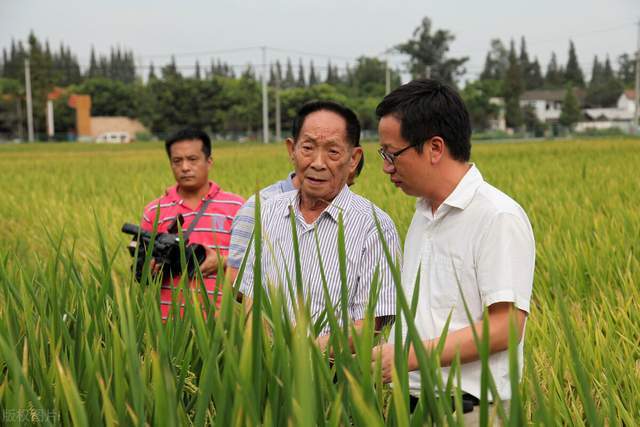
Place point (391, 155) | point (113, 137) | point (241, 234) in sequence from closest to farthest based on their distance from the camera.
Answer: point (391, 155), point (241, 234), point (113, 137)

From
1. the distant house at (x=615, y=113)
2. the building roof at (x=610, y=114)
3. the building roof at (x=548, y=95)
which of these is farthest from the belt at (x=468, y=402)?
the building roof at (x=548, y=95)

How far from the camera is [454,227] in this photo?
4.39 ft

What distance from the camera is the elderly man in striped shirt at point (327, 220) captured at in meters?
1.72

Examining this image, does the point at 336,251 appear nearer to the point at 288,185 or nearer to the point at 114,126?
the point at 288,185

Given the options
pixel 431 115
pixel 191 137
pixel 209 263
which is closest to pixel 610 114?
pixel 191 137

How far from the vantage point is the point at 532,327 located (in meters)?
2.33

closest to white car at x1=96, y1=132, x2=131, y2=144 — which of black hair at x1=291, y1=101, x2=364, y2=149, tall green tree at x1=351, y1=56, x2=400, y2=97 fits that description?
tall green tree at x1=351, y1=56, x2=400, y2=97

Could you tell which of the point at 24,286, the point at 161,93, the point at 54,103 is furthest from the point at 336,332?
the point at 54,103

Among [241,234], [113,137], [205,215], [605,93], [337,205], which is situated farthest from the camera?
[605,93]

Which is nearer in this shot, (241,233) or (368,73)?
(241,233)

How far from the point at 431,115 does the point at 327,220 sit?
504 mm

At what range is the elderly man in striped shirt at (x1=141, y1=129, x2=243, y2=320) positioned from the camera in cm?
250

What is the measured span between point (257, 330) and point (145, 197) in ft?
18.4

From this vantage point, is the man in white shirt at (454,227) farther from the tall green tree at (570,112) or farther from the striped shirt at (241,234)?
the tall green tree at (570,112)
